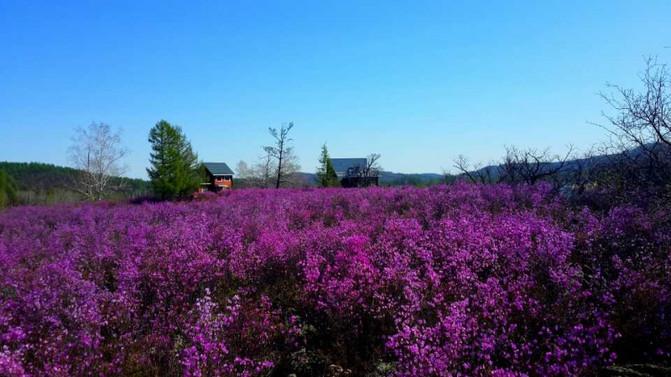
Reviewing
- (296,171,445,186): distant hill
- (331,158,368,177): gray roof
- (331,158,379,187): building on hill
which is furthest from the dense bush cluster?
(331,158,368,177): gray roof

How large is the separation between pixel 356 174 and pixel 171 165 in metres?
26.3

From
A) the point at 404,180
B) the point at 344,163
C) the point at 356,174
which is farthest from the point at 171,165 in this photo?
the point at 344,163

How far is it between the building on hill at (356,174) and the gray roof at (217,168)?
18.4 metres

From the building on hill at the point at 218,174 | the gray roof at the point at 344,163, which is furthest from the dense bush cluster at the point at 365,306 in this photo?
the building on hill at the point at 218,174

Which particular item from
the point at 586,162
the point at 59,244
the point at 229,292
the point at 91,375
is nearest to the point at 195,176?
the point at 59,244

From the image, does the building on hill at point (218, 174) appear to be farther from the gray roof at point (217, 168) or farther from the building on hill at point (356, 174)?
the building on hill at point (356, 174)

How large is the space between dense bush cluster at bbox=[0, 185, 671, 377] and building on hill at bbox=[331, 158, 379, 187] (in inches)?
1197

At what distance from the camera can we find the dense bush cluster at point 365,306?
348 cm

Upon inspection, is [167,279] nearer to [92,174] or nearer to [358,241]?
[358,241]

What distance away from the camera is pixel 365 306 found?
171 inches

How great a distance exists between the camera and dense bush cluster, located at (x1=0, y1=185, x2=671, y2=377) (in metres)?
3.48

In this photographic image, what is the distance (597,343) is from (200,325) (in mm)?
3333

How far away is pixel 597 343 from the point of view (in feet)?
11.2

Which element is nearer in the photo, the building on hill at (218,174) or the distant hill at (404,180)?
the distant hill at (404,180)
